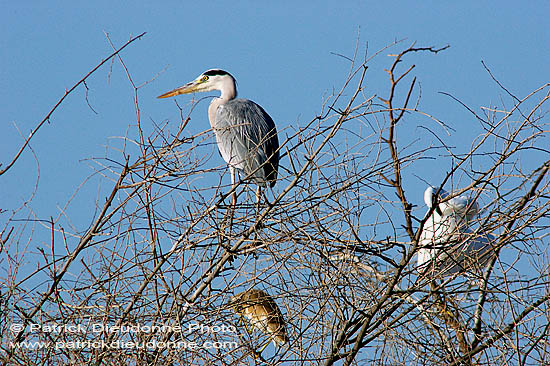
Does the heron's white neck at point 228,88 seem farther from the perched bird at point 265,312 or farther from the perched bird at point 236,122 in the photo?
the perched bird at point 265,312

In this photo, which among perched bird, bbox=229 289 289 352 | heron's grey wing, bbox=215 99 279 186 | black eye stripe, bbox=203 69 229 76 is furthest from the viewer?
black eye stripe, bbox=203 69 229 76

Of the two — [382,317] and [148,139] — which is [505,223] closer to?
[382,317]

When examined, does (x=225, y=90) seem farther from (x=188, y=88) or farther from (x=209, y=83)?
(x=188, y=88)

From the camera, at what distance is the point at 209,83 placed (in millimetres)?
7516

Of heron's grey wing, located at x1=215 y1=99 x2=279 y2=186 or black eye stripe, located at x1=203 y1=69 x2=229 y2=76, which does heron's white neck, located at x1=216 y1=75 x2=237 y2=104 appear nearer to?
black eye stripe, located at x1=203 y1=69 x2=229 y2=76

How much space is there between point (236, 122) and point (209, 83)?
46.7 inches

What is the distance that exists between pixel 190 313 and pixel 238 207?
1.82 feet

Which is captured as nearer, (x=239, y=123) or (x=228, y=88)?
(x=239, y=123)

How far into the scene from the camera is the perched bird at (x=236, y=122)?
5812mm

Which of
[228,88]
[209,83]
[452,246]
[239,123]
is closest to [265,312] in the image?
[452,246]

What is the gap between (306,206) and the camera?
10.8 ft

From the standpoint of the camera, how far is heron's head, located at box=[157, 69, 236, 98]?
7.36 m

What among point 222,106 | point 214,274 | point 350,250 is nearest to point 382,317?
point 350,250

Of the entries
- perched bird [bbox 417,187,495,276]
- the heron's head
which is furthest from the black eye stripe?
perched bird [bbox 417,187,495,276]
